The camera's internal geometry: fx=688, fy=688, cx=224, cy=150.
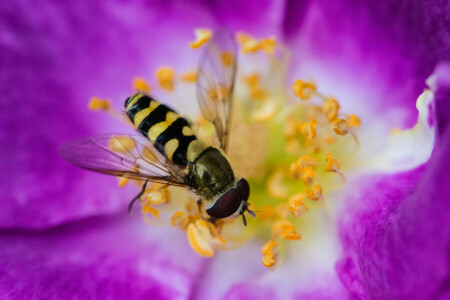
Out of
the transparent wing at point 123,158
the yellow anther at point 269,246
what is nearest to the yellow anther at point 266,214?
the yellow anther at point 269,246

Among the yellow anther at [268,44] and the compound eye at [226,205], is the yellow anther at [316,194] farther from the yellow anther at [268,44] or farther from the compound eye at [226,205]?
the yellow anther at [268,44]

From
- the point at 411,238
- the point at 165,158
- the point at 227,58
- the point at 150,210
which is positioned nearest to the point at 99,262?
the point at 150,210

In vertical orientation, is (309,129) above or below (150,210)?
above

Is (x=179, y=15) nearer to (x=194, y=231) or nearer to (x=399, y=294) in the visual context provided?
(x=194, y=231)

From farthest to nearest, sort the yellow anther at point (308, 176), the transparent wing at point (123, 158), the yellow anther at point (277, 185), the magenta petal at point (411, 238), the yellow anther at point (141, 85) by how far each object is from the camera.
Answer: the yellow anther at point (141, 85) → the yellow anther at point (277, 185) → the yellow anther at point (308, 176) → the transparent wing at point (123, 158) → the magenta petal at point (411, 238)

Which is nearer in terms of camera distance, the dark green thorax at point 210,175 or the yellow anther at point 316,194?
the dark green thorax at point 210,175

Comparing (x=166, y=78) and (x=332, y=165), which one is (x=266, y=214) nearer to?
(x=332, y=165)

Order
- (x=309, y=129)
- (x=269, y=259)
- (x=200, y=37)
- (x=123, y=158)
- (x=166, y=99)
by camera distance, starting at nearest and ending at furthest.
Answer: (x=123, y=158) < (x=269, y=259) < (x=309, y=129) < (x=200, y=37) < (x=166, y=99)
